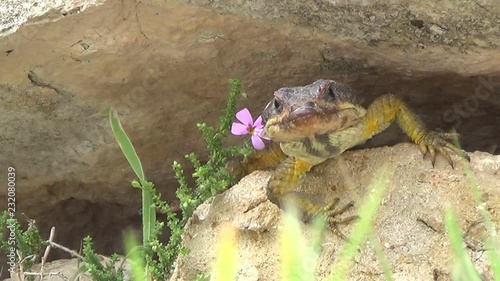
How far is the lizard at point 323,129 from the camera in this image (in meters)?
2.66

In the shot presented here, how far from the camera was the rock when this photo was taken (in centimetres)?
247

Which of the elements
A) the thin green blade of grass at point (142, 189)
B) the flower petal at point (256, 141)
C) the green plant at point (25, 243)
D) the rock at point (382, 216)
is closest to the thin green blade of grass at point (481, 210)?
the rock at point (382, 216)

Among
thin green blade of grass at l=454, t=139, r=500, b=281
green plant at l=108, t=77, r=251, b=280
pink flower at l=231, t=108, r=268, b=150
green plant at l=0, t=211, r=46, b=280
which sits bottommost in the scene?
green plant at l=0, t=211, r=46, b=280

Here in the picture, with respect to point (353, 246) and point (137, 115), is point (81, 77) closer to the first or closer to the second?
point (137, 115)

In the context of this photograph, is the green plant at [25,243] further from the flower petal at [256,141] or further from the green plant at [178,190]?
the flower petal at [256,141]

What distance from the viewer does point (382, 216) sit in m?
2.60

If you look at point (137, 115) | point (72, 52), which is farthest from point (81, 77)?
point (137, 115)

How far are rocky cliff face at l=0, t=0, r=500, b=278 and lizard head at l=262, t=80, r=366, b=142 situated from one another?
0.26 metres

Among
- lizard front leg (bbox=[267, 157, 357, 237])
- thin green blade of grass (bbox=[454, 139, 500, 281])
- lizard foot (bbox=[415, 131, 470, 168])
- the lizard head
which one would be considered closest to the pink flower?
lizard front leg (bbox=[267, 157, 357, 237])

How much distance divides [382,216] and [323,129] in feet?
1.29

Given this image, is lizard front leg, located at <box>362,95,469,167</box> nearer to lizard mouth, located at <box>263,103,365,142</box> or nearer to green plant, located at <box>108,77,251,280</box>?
lizard mouth, located at <box>263,103,365,142</box>

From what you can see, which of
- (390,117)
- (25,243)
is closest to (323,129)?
(390,117)

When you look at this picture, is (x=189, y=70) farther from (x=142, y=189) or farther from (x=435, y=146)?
(x=435, y=146)

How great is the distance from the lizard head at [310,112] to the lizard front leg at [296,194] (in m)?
0.25
